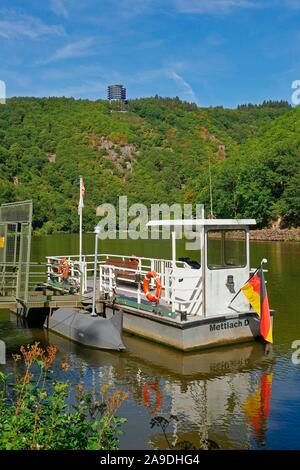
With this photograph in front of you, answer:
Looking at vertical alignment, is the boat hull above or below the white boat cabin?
below

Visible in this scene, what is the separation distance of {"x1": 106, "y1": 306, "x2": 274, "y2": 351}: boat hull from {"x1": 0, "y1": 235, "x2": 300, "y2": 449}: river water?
0.84 feet

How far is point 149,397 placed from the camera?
1145 centimetres

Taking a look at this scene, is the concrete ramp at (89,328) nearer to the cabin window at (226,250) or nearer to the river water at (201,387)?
the river water at (201,387)

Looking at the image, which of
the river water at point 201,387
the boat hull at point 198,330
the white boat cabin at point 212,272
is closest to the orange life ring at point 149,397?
the river water at point 201,387

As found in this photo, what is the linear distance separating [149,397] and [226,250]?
5392 mm

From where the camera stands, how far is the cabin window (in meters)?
15.1

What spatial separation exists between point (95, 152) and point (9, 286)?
555 ft

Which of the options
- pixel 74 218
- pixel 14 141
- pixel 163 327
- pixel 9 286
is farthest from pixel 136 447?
pixel 14 141

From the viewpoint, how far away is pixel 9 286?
16.8 metres

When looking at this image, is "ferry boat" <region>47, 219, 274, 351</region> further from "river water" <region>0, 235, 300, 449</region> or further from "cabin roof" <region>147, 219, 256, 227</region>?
"river water" <region>0, 235, 300, 449</region>

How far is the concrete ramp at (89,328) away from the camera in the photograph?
15.0m

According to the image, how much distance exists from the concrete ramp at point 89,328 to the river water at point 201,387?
0.87ft

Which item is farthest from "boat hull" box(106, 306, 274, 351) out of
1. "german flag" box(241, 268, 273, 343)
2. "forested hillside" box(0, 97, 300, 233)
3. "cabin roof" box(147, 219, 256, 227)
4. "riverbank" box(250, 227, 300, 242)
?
"forested hillside" box(0, 97, 300, 233)

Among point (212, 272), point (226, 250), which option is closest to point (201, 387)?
point (212, 272)
